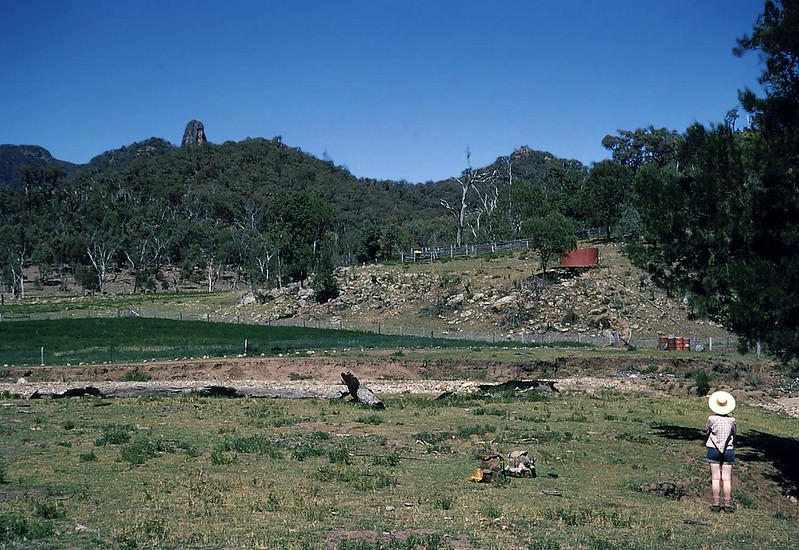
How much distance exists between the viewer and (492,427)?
80.6ft

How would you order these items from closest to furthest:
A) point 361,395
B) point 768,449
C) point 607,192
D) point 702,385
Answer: point 768,449, point 361,395, point 702,385, point 607,192

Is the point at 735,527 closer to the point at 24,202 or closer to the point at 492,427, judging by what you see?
the point at 492,427

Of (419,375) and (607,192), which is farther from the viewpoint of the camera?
(607,192)

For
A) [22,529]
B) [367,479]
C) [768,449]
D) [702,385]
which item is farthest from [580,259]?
[22,529]

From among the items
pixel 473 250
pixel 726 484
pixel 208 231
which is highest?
pixel 208 231

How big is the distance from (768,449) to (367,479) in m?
12.7

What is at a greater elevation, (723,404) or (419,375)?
(723,404)

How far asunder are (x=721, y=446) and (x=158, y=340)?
49.1m

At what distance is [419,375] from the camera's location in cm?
4434

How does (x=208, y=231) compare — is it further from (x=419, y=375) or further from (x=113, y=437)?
(x=113, y=437)

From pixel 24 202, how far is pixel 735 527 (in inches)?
7837

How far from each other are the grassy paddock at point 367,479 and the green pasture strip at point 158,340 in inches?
831

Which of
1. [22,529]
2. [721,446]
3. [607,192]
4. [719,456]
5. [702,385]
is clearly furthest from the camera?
[607,192]

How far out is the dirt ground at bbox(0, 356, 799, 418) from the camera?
1524 inches
